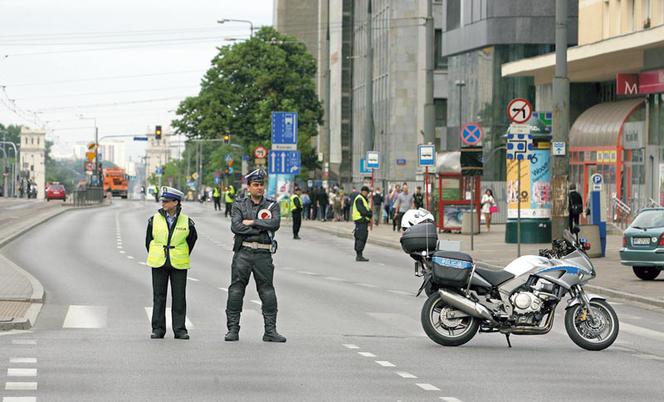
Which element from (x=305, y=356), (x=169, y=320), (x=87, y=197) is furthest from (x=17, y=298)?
(x=87, y=197)

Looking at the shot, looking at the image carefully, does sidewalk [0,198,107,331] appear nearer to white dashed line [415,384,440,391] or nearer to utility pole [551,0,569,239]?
white dashed line [415,384,440,391]

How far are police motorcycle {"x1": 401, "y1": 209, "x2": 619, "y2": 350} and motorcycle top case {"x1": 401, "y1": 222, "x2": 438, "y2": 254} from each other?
0.03ft

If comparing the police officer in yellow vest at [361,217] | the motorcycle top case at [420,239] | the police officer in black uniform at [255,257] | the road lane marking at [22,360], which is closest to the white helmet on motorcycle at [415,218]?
the motorcycle top case at [420,239]

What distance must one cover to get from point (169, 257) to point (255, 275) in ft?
3.05

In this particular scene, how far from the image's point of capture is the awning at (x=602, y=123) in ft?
163

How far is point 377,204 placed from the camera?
58.2m

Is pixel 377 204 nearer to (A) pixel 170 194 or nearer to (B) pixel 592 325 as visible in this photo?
(A) pixel 170 194

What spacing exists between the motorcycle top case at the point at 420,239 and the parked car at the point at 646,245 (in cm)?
1124

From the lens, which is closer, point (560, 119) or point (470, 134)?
point (560, 119)

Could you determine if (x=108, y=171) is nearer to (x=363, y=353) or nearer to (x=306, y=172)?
(x=306, y=172)

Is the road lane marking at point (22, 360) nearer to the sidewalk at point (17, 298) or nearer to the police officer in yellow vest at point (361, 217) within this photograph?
the sidewalk at point (17, 298)

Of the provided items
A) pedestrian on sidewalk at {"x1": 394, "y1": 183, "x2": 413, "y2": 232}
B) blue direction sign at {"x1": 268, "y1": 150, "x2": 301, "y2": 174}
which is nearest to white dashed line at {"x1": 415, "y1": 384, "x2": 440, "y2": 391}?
pedestrian on sidewalk at {"x1": 394, "y1": 183, "x2": 413, "y2": 232}

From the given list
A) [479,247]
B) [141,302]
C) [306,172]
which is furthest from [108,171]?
[141,302]

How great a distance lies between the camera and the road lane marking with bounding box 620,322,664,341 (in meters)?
17.4
